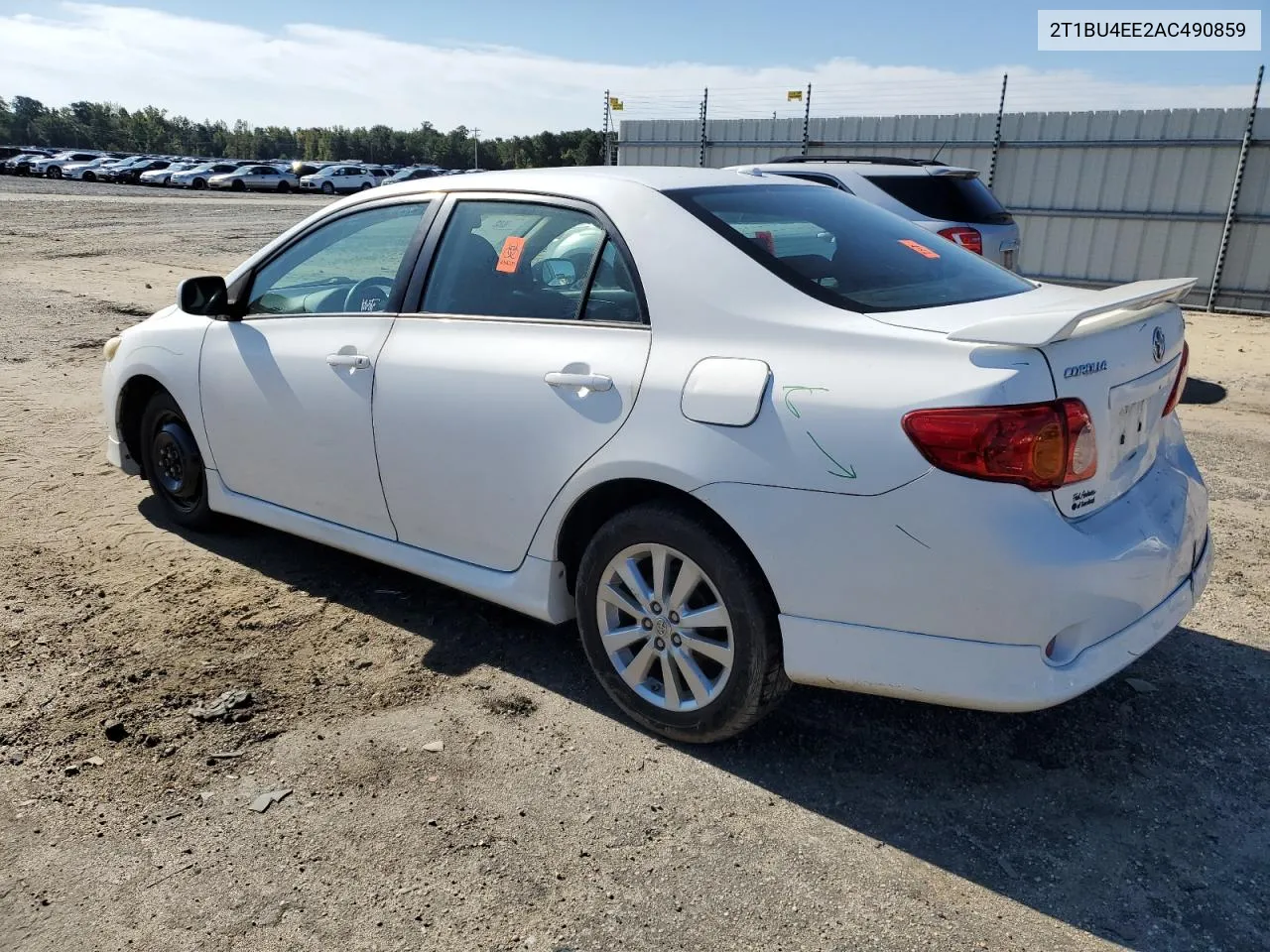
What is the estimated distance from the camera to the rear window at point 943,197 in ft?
26.6

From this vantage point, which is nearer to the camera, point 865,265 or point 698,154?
point 865,265

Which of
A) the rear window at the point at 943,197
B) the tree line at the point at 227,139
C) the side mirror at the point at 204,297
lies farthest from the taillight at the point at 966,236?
the tree line at the point at 227,139

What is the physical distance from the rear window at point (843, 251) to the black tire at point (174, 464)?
2.72 meters

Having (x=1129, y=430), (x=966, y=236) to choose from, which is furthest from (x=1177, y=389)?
(x=966, y=236)

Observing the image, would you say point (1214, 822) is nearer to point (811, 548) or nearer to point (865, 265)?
point (811, 548)

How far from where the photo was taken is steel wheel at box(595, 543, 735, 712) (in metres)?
2.95

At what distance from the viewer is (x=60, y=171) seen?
52.9 metres

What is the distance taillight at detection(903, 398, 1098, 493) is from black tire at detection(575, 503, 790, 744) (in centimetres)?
64

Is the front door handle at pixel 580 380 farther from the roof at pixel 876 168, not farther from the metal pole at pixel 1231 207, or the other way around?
the metal pole at pixel 1231 207

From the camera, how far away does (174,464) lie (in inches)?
191

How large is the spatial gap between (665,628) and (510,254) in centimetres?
143

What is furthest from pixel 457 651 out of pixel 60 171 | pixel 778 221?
pixel 60 171

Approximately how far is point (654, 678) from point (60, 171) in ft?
198

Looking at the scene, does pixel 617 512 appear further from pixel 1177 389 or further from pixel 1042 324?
pixel 1177 389
